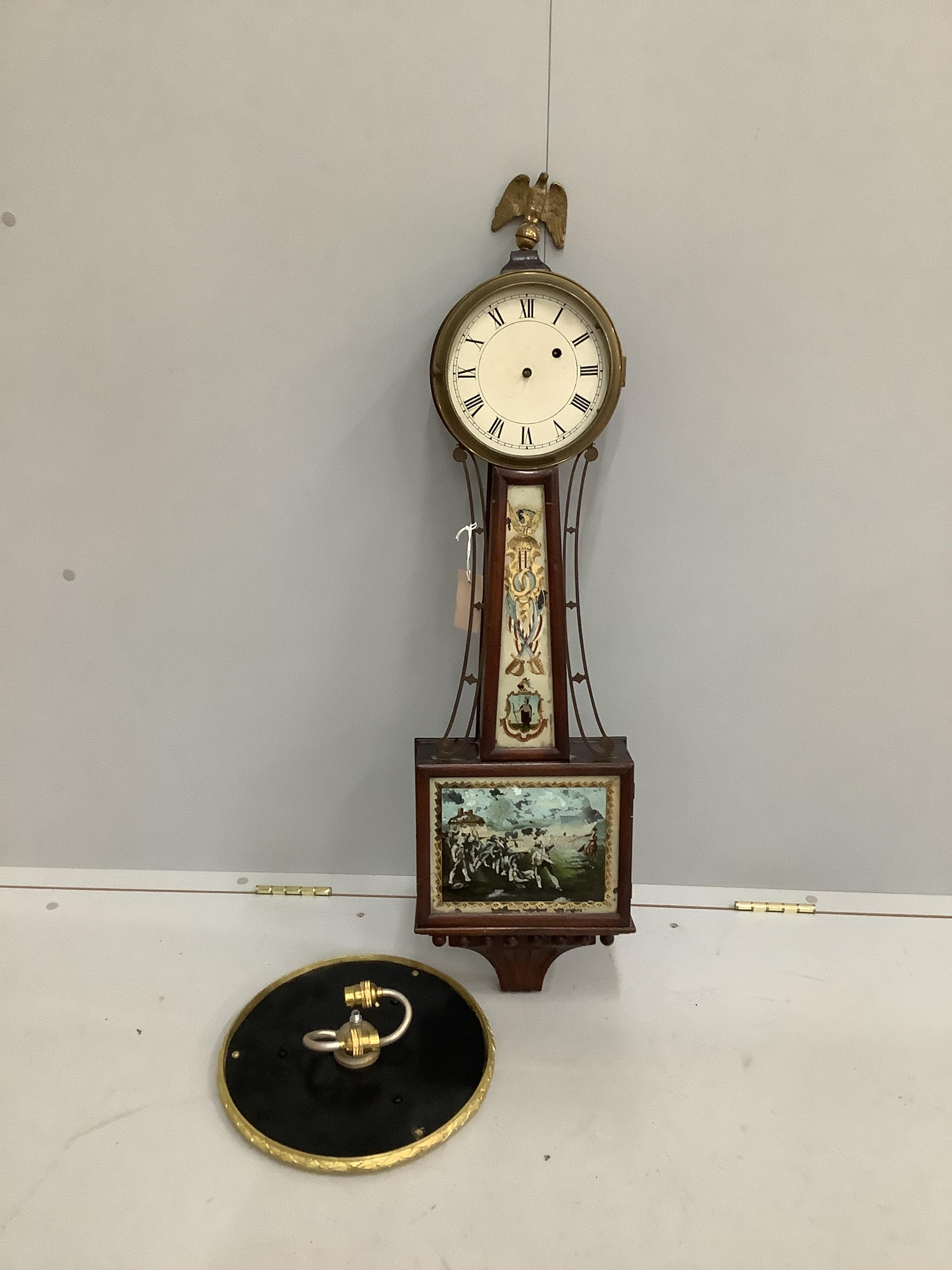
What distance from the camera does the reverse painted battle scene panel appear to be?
1083 millimetres

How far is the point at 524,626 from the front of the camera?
1.06 m

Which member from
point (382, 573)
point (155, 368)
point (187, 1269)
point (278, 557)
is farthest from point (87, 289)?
point (187, 1269)

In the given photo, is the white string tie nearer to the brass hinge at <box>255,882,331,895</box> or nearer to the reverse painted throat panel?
the reverse painted throat panel

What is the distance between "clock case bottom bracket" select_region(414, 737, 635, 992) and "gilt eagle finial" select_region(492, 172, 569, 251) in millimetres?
664

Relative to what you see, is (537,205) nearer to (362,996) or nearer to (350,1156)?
(362,996)

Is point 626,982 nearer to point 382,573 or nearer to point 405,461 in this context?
point 382,573

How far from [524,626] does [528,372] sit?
31 centimetres

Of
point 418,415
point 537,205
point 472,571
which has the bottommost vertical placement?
point 472,571

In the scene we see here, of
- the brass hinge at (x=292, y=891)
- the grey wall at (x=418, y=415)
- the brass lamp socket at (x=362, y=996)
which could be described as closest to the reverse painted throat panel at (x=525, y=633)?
the grey wall at (x=418, y=415)

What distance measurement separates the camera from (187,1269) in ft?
2.67

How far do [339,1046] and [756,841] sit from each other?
2.38ft

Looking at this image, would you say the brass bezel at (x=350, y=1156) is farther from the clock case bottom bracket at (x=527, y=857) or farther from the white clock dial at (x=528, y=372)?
the white clock dial at (x=528, y=372)

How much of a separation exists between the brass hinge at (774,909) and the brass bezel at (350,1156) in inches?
18.8

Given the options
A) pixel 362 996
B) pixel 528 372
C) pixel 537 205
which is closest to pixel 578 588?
pixel 528 372
